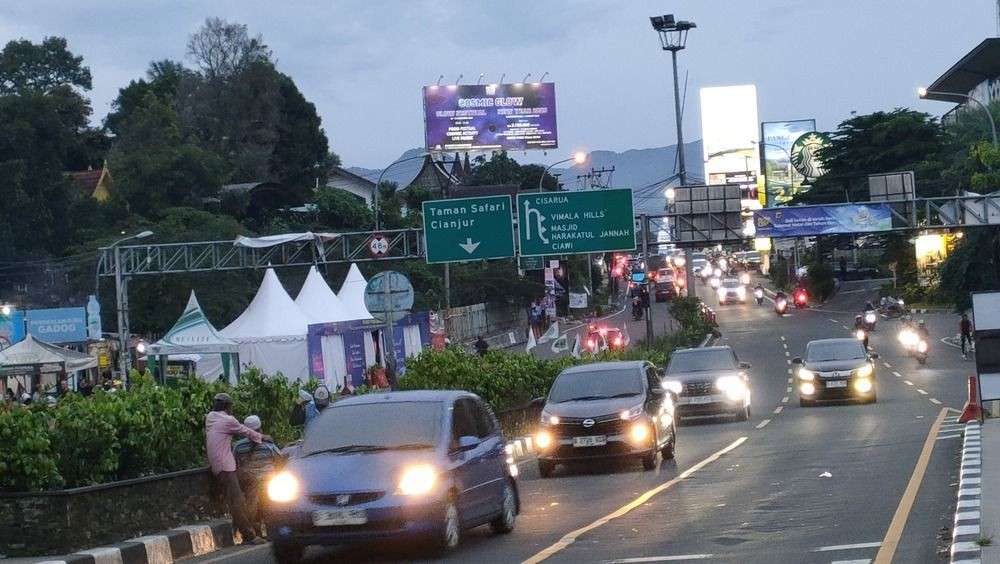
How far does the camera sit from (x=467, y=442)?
534 inches

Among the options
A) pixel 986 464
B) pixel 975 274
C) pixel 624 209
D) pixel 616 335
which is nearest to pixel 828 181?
pixel 975 274

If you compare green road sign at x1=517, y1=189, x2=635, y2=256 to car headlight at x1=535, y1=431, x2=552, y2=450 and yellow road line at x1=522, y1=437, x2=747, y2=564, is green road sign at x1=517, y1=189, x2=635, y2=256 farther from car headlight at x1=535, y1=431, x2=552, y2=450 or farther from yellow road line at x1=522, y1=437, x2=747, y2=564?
car headlight at x1=535, y1=431, x2=552, y2=450

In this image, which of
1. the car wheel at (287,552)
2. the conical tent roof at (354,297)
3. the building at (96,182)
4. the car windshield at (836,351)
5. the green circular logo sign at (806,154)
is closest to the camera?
the car wheel at (287,552)

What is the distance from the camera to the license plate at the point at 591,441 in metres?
21.1

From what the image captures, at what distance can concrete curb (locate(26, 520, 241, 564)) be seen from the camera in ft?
40.9

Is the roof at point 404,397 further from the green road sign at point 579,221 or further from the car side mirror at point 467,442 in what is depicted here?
the green road sign at point 579,221

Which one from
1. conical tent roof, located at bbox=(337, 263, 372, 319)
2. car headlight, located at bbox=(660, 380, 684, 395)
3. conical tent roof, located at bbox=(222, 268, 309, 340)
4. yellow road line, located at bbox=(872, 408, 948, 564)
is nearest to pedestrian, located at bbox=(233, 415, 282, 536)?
yellow road line, located at bbox=(872, 408, 948, 564)

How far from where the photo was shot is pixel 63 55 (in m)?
101

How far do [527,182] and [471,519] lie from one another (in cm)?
10879

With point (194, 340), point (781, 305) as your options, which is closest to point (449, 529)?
point (194, 340)

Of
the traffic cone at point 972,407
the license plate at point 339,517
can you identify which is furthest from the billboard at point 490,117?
the license plate at point 339,517

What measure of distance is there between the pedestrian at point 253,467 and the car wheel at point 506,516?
2.45 meters

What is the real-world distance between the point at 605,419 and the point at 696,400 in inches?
461

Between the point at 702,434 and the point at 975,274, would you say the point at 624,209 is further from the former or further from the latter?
the point at 975,274
